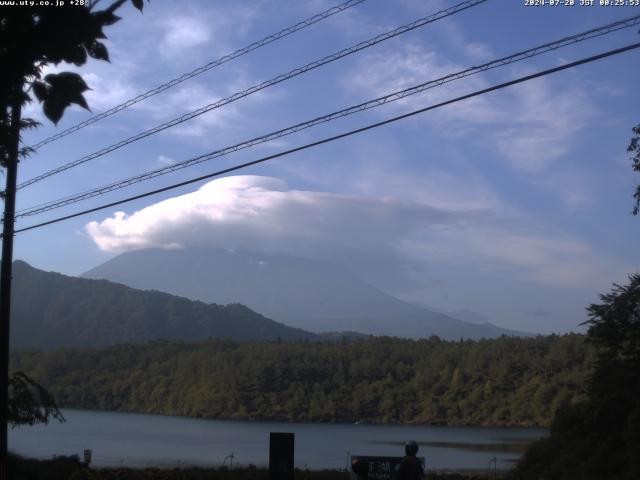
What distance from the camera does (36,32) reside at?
210 inches

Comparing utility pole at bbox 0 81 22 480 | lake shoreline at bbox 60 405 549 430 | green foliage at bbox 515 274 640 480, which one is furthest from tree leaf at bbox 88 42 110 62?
lake shoreline at bbox 60 405 549 430

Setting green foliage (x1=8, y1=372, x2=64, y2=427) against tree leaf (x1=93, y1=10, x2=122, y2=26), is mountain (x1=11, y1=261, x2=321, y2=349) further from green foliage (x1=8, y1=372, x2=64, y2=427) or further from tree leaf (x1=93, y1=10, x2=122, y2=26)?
tree leaf (x1=93, y1=10, x2=122, y2=26)

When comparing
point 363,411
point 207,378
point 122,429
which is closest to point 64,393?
point 207,378

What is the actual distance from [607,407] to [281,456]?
1435cm

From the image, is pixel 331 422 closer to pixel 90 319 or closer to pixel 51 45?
pixel 51 45

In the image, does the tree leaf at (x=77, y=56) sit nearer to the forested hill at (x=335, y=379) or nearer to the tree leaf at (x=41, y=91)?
the tree leaf at (x=41, y=91)

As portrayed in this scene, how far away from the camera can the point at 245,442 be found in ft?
192

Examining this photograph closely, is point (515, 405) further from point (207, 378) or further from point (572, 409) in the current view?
point (572, 409)

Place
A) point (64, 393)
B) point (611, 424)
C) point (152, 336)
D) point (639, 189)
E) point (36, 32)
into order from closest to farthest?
point (36, 32)
point (639, 189)
point (611, 424)
point (64, 393)
point (152, 336)

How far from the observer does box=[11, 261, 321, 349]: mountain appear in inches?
6732

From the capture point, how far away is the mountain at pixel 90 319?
171 m

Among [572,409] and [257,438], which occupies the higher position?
[572,409]

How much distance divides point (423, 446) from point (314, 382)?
118 feet

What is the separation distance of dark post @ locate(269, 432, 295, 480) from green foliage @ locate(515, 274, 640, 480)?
486 inches
